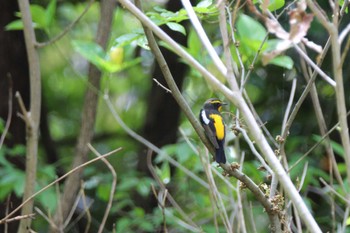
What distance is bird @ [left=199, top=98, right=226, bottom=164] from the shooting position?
2818 mm

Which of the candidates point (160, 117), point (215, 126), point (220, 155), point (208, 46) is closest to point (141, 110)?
point (160, 117)

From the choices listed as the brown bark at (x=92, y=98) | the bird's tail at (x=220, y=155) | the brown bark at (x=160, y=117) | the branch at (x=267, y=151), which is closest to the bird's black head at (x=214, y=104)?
the bird's tail at (x=220, y=155)

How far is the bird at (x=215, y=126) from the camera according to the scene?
2818 mm

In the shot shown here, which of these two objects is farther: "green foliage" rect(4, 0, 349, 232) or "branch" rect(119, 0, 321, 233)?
"green foliage" rect(4, 0, 349, 232)

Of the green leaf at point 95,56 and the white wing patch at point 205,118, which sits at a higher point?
the green leaf at point 95,56

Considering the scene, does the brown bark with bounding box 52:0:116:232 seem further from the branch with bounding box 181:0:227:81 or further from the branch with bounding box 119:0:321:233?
the branch with bounding box 119:0:321:233

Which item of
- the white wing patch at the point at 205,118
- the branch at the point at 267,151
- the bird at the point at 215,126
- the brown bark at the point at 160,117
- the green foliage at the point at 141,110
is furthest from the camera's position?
the brown bark at the point at 160,117

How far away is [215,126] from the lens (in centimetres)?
326

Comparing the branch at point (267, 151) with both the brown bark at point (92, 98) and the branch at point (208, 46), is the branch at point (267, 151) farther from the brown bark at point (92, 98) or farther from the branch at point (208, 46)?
A: the brown bark at point (92, 98)

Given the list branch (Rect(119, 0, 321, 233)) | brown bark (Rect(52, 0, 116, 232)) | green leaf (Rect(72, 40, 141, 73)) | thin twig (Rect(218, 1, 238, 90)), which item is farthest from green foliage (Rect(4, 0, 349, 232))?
branch (Rect(119, 0, 321, 233))

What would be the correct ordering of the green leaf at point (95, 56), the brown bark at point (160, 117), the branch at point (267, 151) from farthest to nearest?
1. the brown bark at point (160, 117)
2. the green leaf at point (95, 56)
3. the branch at point (267, 151)

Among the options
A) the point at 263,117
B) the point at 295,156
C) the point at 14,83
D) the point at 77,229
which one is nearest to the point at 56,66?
the point at 14,83

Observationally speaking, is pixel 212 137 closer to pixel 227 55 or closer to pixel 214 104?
pixel 214 104

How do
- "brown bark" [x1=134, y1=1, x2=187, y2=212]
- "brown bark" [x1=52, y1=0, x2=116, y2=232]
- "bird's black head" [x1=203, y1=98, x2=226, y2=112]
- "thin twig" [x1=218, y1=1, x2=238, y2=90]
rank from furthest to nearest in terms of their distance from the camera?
"brown bark" [x1=134, y1=1, x2=187, y2=212] < "brown bark" [x1=52, y1=0, x2=116, y2=232] < "bird's black head" [x1=203, y1=98, x2=226, y2=112] < "thin twig" [x1=218, y1=1, x2=238, y2=90]
